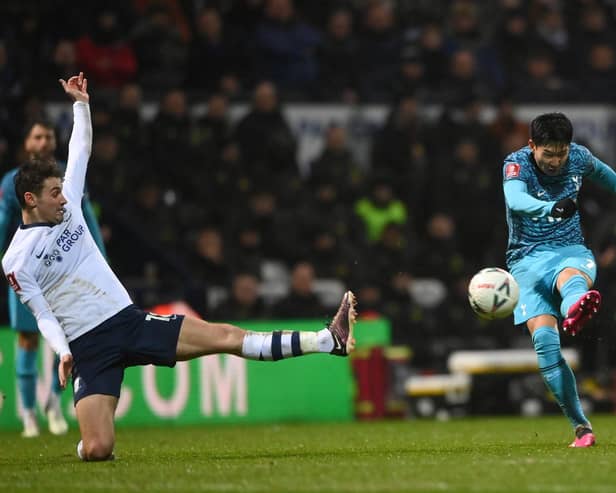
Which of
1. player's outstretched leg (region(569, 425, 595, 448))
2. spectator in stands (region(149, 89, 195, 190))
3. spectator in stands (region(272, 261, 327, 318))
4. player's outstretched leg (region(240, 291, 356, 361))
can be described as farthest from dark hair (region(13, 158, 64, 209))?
spectator in stands (region(149, 89, 195, 190))

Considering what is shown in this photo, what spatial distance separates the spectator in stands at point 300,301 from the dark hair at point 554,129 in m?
6.20

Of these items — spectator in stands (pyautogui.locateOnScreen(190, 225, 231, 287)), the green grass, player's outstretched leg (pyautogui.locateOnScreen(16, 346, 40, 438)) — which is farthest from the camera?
spectator in stands (pyautogui.locateOnScreen(190, 225, 231, 287))

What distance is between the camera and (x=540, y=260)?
8766 mm

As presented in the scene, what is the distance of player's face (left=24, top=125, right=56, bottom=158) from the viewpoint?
10.3 metres

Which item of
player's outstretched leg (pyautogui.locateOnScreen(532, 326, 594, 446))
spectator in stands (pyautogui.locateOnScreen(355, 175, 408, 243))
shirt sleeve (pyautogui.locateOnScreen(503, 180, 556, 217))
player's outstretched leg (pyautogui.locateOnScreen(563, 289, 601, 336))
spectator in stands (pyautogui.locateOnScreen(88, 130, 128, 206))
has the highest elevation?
spectator in stands (pyautogui.locateOnScreen(88, 130, 128, 206))

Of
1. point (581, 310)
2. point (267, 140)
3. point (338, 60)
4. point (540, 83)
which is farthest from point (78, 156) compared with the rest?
point (540, 83)

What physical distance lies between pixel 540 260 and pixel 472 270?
756 centimetres

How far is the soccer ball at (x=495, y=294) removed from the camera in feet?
26.9

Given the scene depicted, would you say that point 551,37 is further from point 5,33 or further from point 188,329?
point 188,329

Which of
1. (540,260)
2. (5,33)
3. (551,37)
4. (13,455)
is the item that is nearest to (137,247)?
(5,33)

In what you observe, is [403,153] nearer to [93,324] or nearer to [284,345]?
[284,345]

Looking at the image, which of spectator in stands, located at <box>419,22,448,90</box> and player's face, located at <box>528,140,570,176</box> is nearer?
player's face, located at <box>528,140,570,176</box>

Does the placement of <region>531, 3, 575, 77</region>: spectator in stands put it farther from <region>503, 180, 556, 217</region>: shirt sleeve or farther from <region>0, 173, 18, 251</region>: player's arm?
<region>503, 180, 556, 217</region>: shirt sleeve

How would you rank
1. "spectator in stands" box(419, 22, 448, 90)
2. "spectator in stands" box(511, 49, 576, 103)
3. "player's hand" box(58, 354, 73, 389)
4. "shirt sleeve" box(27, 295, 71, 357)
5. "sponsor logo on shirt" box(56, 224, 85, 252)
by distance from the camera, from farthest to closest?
"spectator in stands" box(511, 49, 576, 103) < "spectator in stands" box(419, 22, 448, 90) < "sponsor logo on shirt" box(56, 224, 85, 252) < "shirt sleeve" box(27, 295, 71, 357) < "player's hand" box(58, 354, 73, 389)
